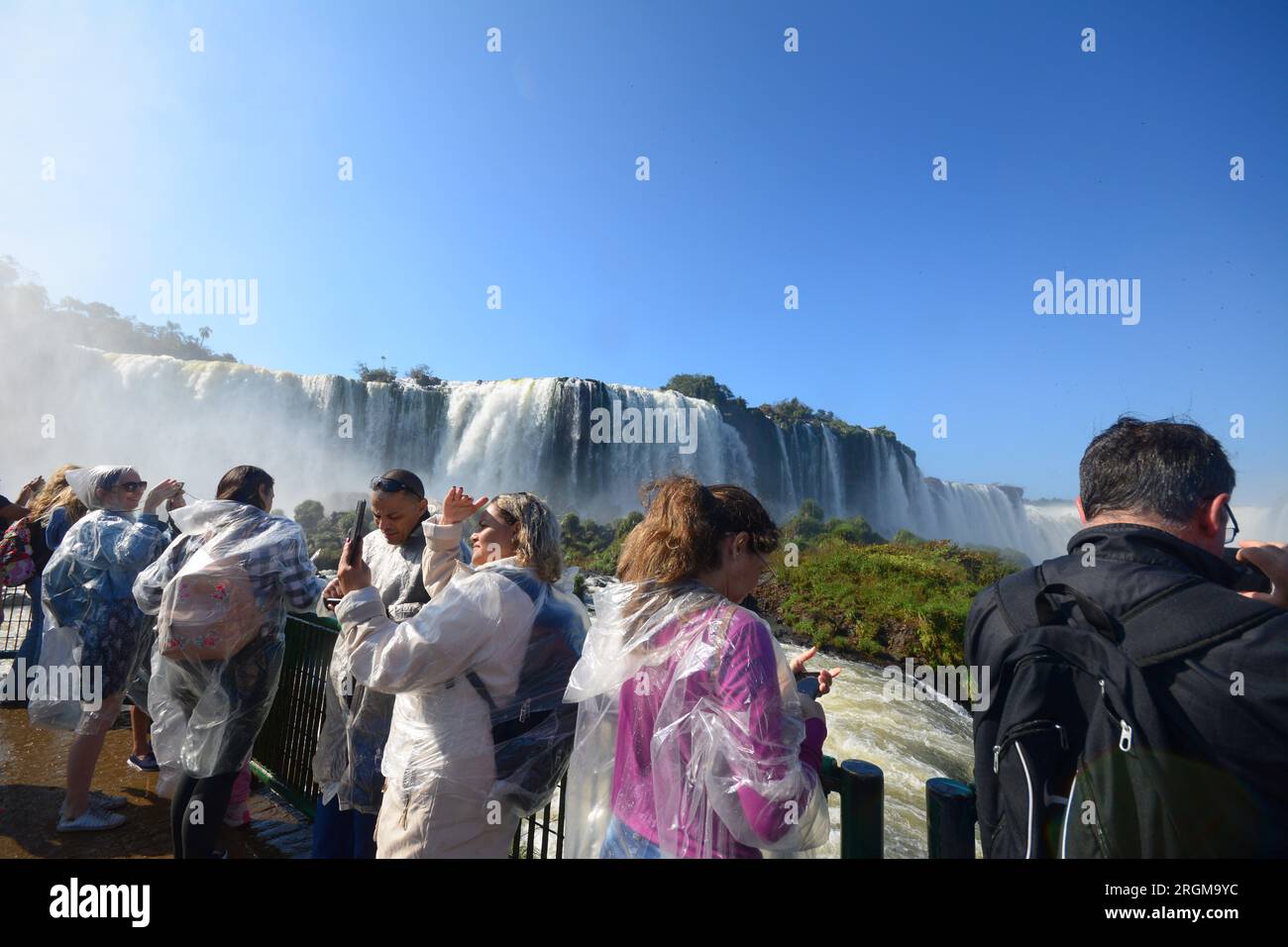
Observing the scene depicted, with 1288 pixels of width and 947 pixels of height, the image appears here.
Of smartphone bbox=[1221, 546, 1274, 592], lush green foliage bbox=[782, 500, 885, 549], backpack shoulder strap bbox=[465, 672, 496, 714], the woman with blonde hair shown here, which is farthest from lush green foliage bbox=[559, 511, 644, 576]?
smartphone bbox=[1221, 546, 1274, 592]

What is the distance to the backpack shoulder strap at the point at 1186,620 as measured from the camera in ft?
3.61

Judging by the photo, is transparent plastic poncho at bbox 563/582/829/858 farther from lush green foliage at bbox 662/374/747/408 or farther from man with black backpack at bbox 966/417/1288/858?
lush green foliage at bbox 662/374/747/408

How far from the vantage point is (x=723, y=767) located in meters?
1.36

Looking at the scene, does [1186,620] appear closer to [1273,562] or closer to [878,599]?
[1273,562]

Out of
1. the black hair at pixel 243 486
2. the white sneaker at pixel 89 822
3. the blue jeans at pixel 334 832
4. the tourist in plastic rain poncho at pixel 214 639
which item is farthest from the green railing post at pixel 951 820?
the white sneaker at pixel 89 822

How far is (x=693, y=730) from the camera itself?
141 cm

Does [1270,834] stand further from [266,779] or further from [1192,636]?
[266,779]

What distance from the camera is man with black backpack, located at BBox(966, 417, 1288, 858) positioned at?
3.54 feet

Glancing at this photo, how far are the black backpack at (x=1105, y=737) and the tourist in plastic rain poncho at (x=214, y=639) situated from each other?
104 inches

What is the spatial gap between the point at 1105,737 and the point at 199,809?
3.07m

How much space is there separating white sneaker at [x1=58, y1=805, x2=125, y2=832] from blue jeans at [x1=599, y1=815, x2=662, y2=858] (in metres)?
3.29
